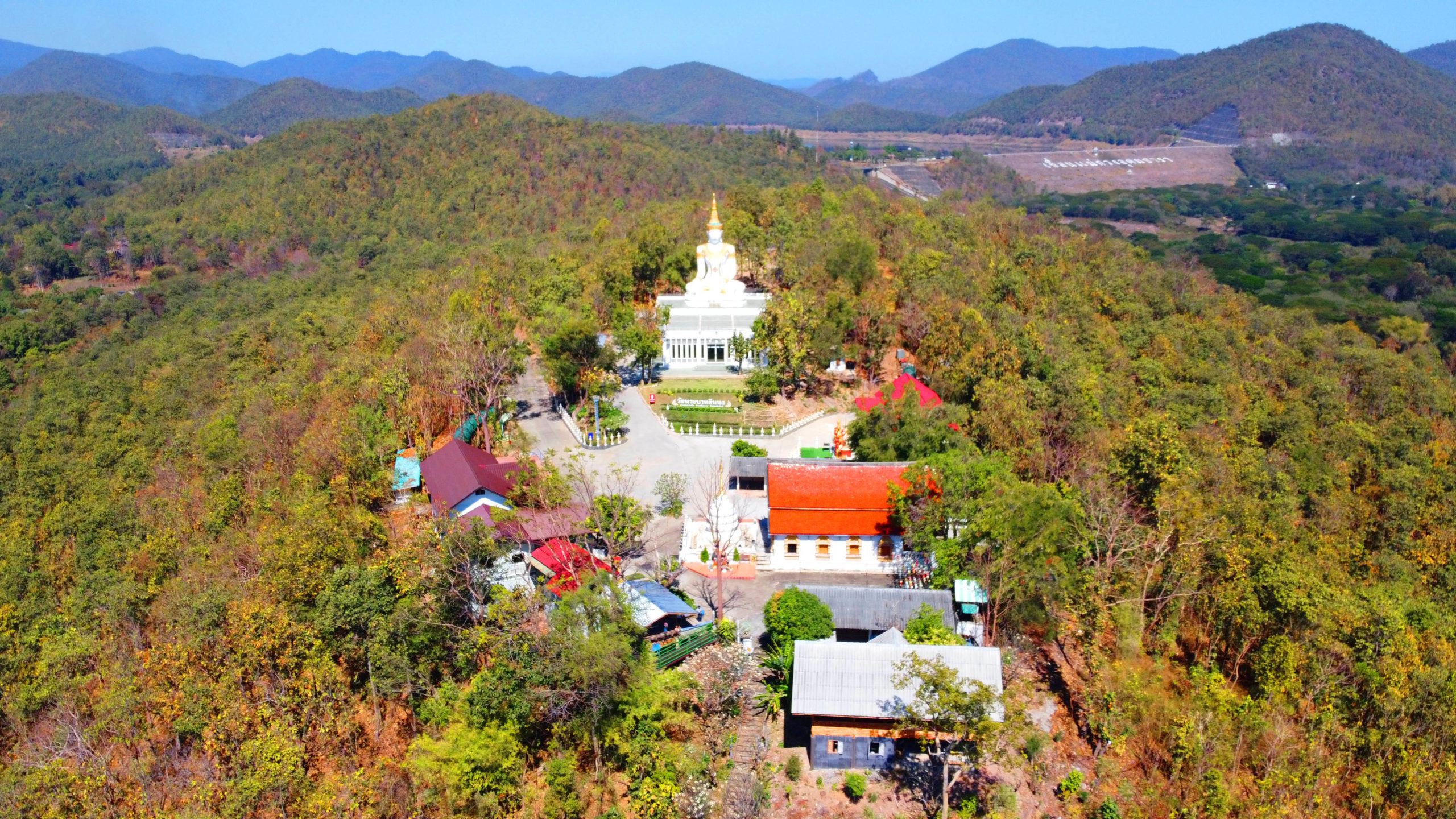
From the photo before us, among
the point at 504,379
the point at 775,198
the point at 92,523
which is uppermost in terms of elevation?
the point at 775,198

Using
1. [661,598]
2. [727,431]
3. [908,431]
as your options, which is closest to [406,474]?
[727,431]

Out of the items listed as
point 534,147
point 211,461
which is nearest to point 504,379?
point 211,461

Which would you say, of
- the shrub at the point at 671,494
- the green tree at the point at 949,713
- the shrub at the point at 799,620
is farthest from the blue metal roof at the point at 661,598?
the shrub at the point at 671,494

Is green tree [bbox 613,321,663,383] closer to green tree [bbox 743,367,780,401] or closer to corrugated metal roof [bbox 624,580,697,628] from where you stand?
green tree [bbox 743,367,780,401]

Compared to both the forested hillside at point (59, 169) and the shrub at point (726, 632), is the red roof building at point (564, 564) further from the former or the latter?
the forested hillside at point (59, 169)

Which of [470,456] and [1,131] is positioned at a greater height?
[1,131]

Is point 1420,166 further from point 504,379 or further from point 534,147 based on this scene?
point 504,379

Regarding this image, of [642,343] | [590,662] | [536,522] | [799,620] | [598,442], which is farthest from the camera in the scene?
[642,343]

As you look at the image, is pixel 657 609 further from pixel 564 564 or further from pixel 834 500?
pixel 834 500
